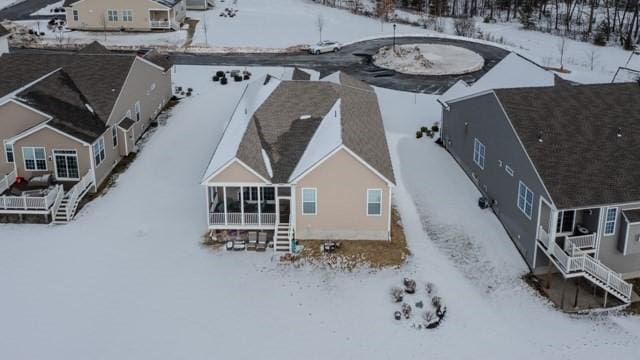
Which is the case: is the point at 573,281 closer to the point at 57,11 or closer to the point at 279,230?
the point at 279,230

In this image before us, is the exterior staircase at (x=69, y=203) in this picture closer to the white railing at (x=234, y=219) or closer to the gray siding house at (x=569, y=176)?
the white railing at (x=234, y=219)

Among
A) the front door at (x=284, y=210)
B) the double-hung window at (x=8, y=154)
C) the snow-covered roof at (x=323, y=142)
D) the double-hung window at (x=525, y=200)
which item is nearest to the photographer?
the double-hung window at (x=525, y=200)

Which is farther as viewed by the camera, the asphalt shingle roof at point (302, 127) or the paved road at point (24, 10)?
the paved road at point (24, 10)

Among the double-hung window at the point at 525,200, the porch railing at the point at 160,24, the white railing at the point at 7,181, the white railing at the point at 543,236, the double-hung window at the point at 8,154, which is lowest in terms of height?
the white railing at the point at 543,236

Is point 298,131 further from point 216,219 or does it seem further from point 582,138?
point 582,138

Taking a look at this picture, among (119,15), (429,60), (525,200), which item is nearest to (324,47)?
(429,60)

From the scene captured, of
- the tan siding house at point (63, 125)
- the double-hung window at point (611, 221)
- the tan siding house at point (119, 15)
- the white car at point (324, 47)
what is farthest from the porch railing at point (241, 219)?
the tan siding house at point (119, 15)
